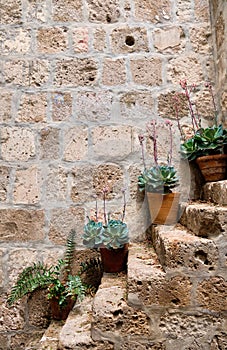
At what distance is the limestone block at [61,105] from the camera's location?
229cm

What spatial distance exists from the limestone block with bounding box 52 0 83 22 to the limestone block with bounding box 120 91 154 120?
27.5 inches

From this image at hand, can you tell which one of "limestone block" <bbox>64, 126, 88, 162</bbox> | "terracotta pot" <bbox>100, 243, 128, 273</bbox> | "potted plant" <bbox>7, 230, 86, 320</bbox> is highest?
"limestone block" <bbox>64, 126, 88, 162</bbox>

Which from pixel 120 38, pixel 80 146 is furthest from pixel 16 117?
pixel 120 38

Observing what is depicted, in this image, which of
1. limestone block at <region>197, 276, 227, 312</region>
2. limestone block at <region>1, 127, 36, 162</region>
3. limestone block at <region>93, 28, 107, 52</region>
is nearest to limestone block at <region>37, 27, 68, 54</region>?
limestone block at <region>93, 28, 107, 52</region>

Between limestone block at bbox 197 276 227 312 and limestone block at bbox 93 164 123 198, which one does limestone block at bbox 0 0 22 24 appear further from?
limestone block at bbox 197 276 227 312

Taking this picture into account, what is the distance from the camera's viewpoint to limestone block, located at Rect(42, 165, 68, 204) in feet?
7.23

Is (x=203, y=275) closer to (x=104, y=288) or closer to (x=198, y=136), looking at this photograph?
(x=104, y=288)

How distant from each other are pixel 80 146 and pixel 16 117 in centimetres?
50

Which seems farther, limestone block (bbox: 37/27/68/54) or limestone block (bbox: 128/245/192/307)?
limestone block (bbox: 37/27/68/54)

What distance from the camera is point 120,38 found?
240cm

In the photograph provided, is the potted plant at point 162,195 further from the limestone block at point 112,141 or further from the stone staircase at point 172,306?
the stone staircase at point 172,306

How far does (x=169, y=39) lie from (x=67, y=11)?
787 millimetres

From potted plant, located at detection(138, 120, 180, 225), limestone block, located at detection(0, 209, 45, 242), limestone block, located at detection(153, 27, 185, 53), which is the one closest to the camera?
potted plant, located at detection(138, 120, 180, 225)

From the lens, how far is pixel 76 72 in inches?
92.3
